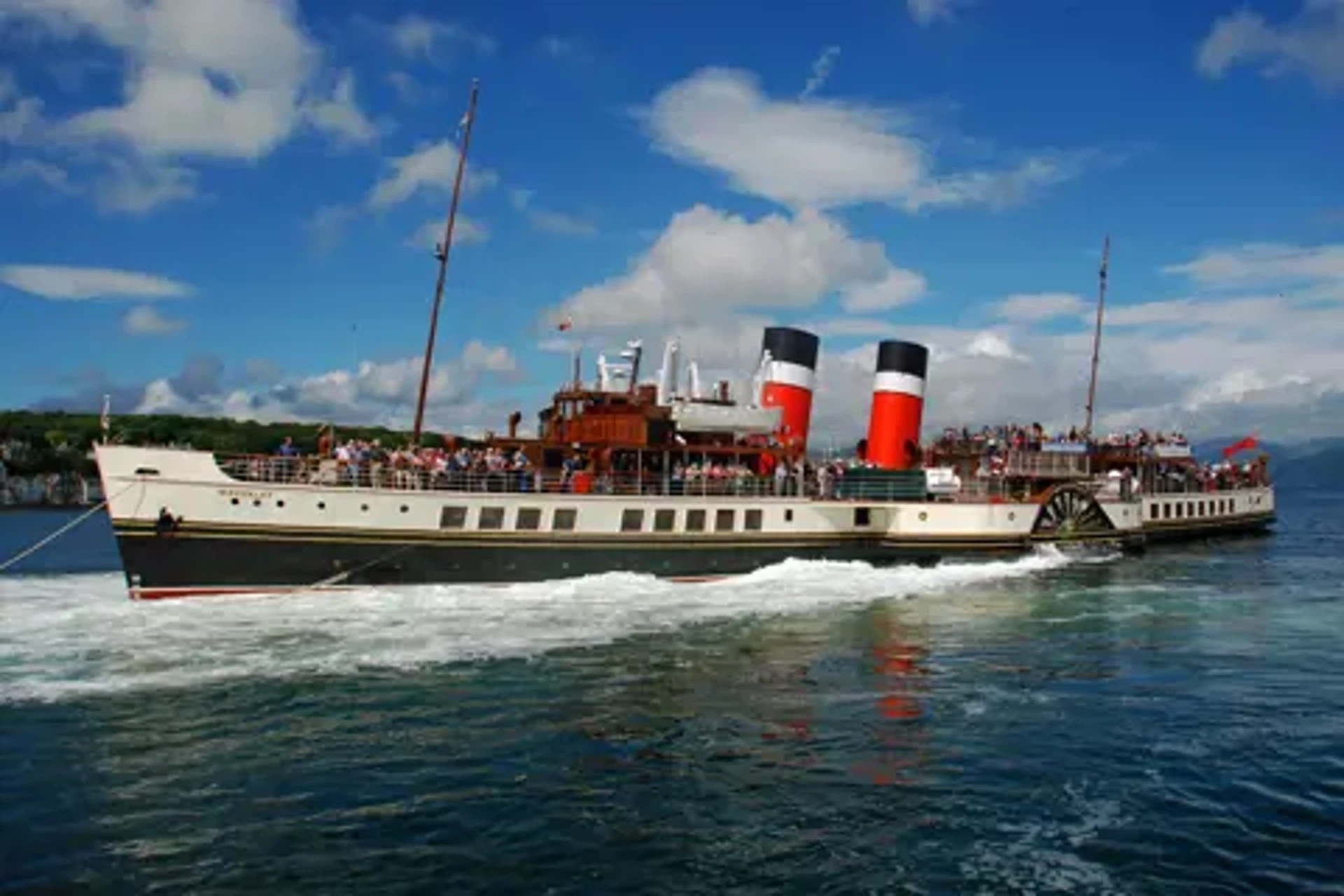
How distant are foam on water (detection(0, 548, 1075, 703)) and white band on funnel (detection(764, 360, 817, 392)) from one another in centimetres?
885

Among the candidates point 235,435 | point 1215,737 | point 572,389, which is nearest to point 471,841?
point 1215,737

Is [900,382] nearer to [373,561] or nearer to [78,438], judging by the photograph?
[373,561]

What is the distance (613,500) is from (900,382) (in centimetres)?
1574

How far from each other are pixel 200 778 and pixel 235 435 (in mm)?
111350

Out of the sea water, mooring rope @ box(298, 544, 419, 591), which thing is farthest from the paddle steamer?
the sea water

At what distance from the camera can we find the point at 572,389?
32.0 m

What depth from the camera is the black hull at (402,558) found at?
24.0 metres

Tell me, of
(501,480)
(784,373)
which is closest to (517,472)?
(501,480)

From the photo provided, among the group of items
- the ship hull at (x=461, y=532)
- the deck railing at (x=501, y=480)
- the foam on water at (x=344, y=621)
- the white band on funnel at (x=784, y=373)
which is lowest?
the foam on water at (x=344, y=621)

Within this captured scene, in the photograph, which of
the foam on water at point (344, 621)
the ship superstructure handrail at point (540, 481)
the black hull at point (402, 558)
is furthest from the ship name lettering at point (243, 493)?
the foam on water at point (344, 621)

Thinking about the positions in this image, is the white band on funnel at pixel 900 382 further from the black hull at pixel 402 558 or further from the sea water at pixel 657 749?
the sea water at pixel 657 749

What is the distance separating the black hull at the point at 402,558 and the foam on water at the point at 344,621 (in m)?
0.39

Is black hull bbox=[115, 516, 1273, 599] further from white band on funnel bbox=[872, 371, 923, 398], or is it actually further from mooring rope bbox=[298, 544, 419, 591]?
white band on funnel bbox=[872, 371, 923, 398]

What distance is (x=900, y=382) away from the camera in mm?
39438
